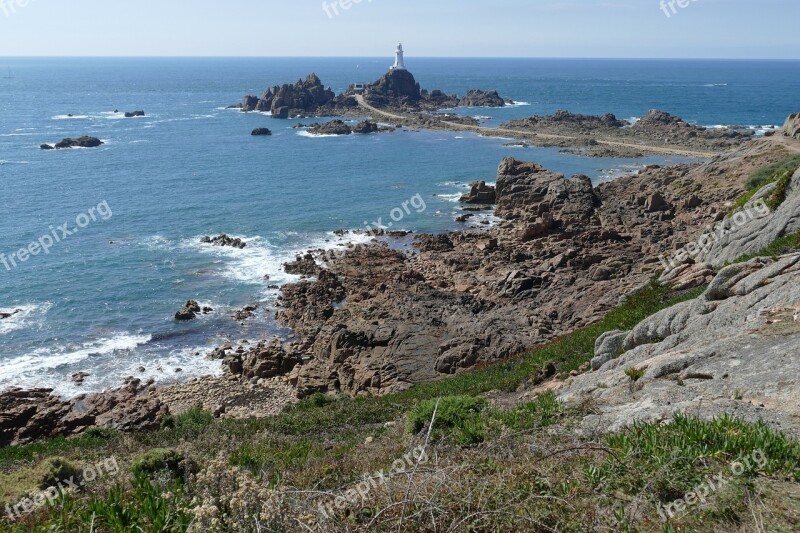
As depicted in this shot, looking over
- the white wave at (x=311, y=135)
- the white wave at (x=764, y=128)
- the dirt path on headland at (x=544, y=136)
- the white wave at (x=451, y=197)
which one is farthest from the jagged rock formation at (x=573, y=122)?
the white wave at (x=451, y=197)

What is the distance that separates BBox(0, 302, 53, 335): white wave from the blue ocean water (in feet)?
0.38

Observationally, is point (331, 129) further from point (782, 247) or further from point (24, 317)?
point (782, 247)

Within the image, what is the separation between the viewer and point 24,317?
35625 millimetres

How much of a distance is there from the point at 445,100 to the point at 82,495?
148 m

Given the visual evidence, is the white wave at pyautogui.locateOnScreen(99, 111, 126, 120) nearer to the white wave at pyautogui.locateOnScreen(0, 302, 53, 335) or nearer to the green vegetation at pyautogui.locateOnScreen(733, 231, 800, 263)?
the white wave at pyautogui.locateOnScreen(0, 302, 53, 335)

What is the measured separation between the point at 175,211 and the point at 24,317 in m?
23.1

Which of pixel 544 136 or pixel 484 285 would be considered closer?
pixel 484 285

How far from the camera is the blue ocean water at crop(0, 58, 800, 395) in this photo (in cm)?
3378

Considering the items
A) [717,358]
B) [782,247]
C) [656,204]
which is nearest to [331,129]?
[656,204]

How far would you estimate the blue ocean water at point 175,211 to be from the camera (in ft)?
111

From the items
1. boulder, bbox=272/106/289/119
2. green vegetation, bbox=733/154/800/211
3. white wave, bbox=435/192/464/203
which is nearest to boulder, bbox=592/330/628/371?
green vegetation, bbox=733/154/800/211

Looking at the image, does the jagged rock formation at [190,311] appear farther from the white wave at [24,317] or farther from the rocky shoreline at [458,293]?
the white wave at [24,317]

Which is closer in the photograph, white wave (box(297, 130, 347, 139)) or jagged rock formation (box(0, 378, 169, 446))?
jagged rock formation (box(0, 378, 169, 446))

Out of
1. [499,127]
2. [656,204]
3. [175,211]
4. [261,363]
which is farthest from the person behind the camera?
[499,127]
